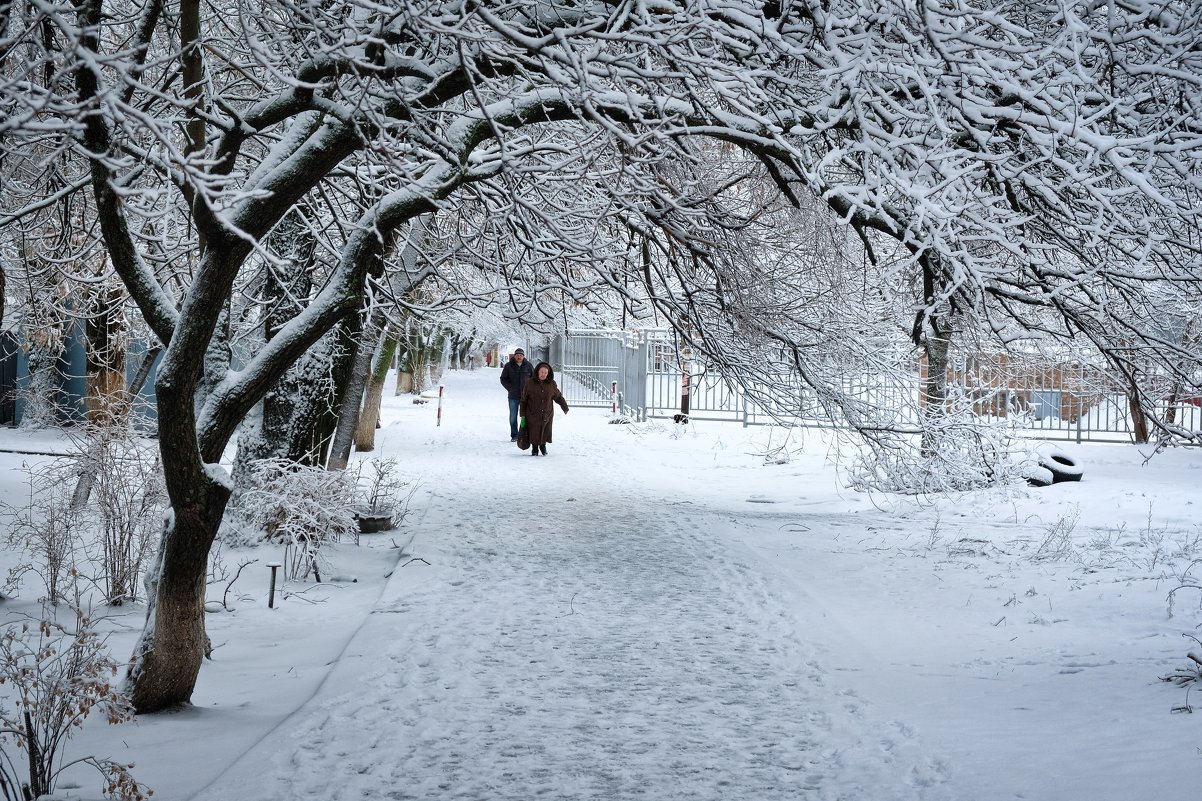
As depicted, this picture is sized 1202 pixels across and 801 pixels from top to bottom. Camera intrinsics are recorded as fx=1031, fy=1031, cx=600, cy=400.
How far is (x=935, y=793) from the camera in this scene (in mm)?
4270

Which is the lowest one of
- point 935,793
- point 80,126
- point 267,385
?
point 935,793

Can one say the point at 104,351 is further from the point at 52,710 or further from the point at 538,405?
the point at 52,710

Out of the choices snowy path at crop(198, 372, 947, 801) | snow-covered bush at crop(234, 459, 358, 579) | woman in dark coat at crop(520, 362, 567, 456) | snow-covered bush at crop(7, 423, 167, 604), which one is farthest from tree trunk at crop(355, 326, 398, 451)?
snow-covered bush at crop(7, 423, 167, 604)

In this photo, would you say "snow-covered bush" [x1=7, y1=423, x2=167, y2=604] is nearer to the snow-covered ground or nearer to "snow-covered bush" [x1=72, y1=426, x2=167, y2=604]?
"snow-covered bush" [x1=72, y1=426, x2=167, y2=604]

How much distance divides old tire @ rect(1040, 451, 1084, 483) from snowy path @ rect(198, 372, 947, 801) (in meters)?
5.79

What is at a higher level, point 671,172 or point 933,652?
point 671,172

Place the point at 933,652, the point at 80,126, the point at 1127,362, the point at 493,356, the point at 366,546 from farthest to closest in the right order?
the point at 493,356, the point at 366,546, the point at 933,652, the point at 1127,362, the point at 80,126

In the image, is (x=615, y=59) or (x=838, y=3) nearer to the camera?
(x=615, y=59)

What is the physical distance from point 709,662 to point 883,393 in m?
4.17

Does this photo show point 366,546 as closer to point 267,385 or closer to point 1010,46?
point 267,385

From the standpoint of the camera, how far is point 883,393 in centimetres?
962

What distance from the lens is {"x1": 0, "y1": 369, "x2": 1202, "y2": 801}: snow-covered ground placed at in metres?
4.50

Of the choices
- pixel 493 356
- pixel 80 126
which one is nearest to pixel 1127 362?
pixel 80 126

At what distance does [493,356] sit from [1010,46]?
85586mm
